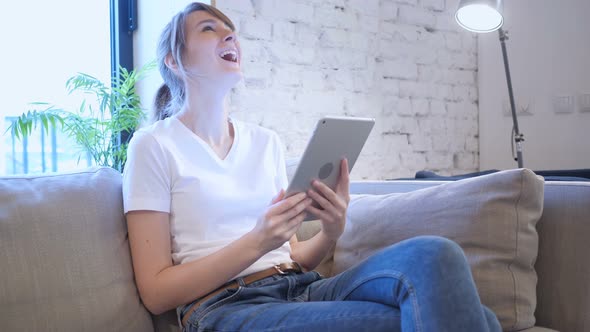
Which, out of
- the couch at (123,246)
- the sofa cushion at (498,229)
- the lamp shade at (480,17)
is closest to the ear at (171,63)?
the couch at (123,246)

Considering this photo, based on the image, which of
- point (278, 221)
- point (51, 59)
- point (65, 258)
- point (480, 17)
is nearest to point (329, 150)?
point (278, 221)

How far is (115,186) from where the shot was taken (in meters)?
1.36

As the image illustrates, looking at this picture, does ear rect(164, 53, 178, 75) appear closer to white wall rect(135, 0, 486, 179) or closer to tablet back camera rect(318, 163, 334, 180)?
tablet back camera rect(318, 163, 334, 180)

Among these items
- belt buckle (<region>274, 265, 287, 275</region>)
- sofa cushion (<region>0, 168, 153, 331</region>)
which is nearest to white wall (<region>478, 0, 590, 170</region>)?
belt buckle (<region>274, 265, 287, 275</region>)

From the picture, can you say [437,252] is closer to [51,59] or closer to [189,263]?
[189,263]

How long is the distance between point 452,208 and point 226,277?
0.52 metres

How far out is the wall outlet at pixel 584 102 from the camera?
2.76m

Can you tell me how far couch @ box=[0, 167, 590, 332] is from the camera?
3.82 ft

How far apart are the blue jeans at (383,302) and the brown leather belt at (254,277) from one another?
2cm

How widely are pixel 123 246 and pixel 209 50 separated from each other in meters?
0.52

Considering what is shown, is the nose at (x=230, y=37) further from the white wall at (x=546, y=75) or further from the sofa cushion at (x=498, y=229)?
the white wall at (x=546, y=75)

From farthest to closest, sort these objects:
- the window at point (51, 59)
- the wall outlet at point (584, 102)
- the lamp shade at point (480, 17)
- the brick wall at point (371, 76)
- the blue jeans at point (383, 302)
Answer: the wall outlet at point (584, 102) → the brick wall at point (371, 76) → the window at point (51, 59) → the lamp shade at point (480, 17) → the blue jeans at point (383, 302)

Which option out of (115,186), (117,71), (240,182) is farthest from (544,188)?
(117,71)

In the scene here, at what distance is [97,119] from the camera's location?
237cm
